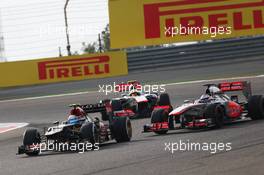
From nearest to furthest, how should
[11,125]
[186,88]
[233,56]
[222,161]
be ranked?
[222,161] → [11,125] → [186,88] → [233,56]

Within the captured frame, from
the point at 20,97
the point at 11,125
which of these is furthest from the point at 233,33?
the point at 11,125

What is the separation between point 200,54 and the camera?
1109 inches

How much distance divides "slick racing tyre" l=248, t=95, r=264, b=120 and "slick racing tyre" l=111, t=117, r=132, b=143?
2993 mm

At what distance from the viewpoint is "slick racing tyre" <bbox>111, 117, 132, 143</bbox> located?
1398cm

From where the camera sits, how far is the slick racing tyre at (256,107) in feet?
51.2

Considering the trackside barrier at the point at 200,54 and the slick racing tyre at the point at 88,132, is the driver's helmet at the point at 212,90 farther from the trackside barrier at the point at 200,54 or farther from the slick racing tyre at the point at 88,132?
the trackside barrier at the point at 200,54

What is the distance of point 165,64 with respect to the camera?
92.9ft

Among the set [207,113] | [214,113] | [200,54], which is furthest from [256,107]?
[200,54]

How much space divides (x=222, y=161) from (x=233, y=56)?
Answer: 18499mm

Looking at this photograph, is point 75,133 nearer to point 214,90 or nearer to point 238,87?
point 214,90

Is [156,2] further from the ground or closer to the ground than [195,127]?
further from the ground

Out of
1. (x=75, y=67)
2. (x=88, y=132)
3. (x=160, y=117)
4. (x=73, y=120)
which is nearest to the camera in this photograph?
(x=88, y=132)

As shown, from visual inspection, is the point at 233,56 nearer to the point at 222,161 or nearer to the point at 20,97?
the point at 20,97

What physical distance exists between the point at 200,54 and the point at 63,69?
16.9 feet
